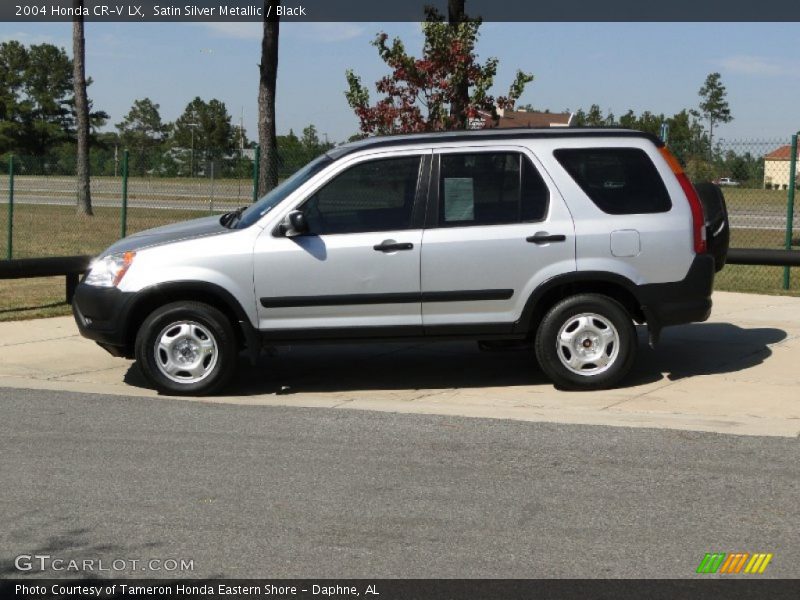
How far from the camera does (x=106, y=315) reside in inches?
345

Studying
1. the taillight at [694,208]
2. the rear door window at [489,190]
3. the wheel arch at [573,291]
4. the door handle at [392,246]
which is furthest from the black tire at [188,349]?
the taillight at [694,208]

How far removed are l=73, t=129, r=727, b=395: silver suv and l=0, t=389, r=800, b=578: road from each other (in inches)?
30.2

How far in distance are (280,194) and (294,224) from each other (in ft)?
1.99

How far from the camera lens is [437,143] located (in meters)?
8.84

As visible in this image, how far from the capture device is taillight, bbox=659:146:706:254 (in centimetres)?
877

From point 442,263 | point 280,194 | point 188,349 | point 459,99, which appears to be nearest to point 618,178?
point 442,263

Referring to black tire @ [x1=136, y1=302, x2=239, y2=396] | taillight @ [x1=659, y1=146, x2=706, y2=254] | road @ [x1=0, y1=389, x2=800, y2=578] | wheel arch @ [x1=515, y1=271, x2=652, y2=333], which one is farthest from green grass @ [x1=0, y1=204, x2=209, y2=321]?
taillight @ [x1=659, y1=146, x2=706, y2=254]

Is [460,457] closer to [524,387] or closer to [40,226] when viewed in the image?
[524,387]

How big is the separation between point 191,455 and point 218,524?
4.66 feet

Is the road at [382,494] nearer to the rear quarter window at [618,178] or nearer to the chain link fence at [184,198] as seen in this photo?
the rear quarter window at [618,178]

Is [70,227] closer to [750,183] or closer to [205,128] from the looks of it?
[750,183]

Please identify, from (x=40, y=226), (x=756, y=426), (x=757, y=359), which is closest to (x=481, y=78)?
(x=757, y=359)

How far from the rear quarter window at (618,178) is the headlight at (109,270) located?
329 cm

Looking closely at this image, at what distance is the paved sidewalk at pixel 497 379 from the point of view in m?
8.16
